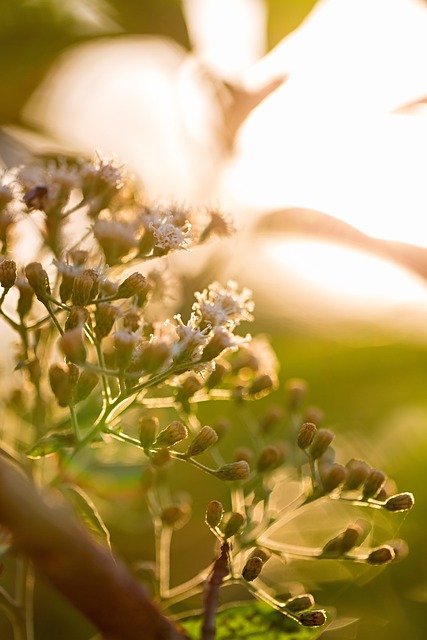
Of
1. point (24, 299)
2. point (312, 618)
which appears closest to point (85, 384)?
point (24, 299)

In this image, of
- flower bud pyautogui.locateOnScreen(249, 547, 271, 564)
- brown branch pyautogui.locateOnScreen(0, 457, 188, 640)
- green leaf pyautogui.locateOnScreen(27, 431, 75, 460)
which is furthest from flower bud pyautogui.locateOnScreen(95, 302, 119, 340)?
brown branch pyautogui.locateOnScreen(0, 457, 188, 640)

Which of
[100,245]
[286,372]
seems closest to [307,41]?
[286,372]

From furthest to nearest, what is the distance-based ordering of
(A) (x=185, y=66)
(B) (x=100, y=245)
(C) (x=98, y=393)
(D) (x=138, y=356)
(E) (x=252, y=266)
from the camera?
(E) (x=252, y=266), (A) (x=185, y=66), (C) (x=98, y=393), (B) (x=100, y=245), (D) (x=138, y=356)

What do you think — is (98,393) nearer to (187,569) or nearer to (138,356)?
(138,356)

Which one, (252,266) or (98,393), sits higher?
(98,393)

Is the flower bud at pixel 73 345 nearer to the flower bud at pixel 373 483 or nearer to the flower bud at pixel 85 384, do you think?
the flower bud at pixel 85 384

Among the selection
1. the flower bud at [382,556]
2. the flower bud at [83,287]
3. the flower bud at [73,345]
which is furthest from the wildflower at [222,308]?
the flower bud at [382,556]
